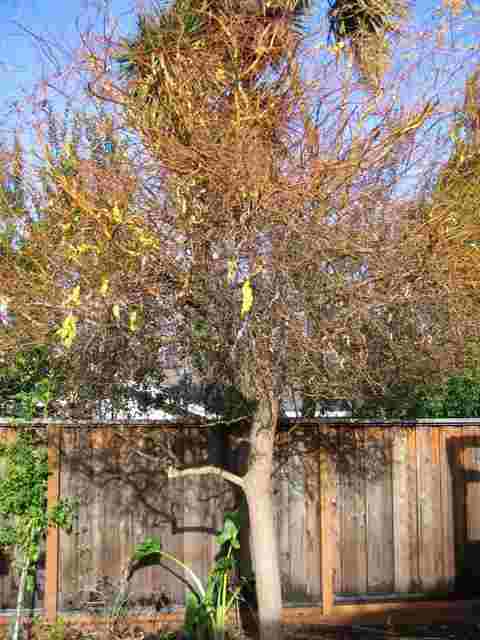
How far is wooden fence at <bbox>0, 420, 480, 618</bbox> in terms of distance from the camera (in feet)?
23.7

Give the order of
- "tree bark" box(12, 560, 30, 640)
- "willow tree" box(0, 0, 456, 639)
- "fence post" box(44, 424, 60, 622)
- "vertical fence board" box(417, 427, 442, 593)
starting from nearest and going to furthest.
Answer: "willow tree" box(0, 0, 456, 639) < "tree bark" box(12, 560, 30, 640) < "fence post" box(44, 424, 60, 622) < "vertical fence board" box(417, 427, 442, 593)

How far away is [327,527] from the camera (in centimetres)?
754

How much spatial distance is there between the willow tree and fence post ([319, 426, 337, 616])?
6.50 feet

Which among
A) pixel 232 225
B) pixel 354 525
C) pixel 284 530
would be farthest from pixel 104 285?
pixel 354 525

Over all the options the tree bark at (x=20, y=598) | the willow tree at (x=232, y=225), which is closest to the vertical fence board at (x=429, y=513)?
the willow tree at (x=232, y=225)

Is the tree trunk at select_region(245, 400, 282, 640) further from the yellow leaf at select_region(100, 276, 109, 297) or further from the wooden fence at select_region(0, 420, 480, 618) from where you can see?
the yellow leaf at select_region(100, 276, 109, 297)

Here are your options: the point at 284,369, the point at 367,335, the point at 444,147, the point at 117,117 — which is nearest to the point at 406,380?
the point at 367,335

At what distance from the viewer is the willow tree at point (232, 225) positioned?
5.18 meters

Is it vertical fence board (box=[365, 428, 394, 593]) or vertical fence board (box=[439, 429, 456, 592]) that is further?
vertical fence board (box=[439, 429, 456, 592])

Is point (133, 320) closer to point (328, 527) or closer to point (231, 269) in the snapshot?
point (231, 269)

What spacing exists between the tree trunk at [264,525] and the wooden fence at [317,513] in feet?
4.07

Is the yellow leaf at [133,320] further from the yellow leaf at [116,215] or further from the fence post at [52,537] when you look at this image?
the fence post at [52,537]

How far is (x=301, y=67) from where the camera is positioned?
5555 mm

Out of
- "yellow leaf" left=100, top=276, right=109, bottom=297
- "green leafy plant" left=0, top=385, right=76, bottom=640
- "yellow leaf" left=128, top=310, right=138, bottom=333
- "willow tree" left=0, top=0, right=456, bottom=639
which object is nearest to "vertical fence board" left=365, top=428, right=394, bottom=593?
"willow tree" left=0, top=0, right=456, bottom=639
